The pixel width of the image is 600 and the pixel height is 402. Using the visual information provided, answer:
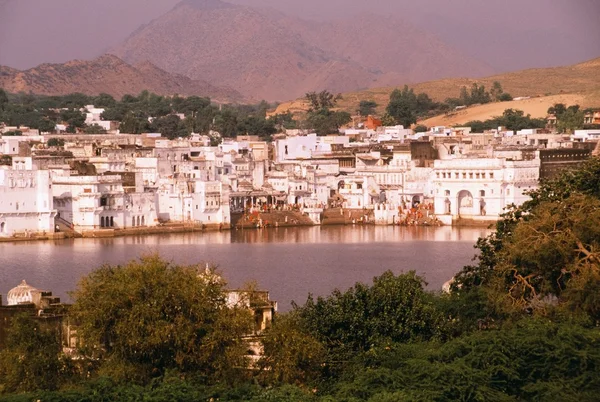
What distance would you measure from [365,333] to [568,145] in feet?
106

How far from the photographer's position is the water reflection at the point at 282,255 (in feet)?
81.9

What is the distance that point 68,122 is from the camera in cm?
6675

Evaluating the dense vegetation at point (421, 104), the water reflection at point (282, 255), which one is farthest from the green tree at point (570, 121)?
the water reflection at point (282, 255)

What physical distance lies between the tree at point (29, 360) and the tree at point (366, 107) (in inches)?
2583

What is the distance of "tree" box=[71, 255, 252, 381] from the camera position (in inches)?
538

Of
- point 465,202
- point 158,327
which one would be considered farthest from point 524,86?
point 158,327

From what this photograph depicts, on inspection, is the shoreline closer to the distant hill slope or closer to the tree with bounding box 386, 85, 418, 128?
the tree with bounding box 386, 85, 418, 128

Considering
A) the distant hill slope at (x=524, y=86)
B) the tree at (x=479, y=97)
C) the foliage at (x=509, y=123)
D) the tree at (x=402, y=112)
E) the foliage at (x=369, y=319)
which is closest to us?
the foliage at (x=369, y=319)

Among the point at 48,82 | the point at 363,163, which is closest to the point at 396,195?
the point at 363,163

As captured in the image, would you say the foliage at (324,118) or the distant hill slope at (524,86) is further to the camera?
the distant hill slope at (524,86)

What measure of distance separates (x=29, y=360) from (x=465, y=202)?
89.5 feet

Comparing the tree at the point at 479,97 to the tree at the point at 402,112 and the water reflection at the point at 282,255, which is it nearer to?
the tree at the point at 402,112

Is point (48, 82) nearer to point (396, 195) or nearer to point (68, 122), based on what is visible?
point (68, 122)

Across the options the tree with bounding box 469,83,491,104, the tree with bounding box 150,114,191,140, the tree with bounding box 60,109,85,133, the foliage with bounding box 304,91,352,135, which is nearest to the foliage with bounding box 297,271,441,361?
the tree with bounding box 150,114,191,140
